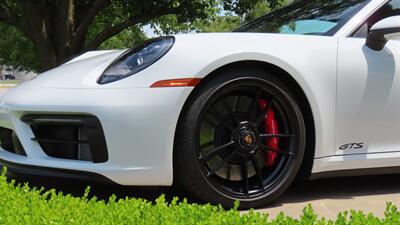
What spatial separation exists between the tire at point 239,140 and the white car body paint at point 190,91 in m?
0.09

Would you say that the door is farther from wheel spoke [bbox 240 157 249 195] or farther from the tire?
wheel spoke [bbox 240 157 249 195]

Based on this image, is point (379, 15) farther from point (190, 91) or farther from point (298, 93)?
point (190, 91)

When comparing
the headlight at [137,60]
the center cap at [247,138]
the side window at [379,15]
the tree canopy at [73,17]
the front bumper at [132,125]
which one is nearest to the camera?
the front bumper at [132,125]

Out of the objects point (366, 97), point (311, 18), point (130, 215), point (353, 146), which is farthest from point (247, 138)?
point (130, 215)

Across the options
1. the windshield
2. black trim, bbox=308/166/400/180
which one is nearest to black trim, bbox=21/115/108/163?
black trim, bbox=308/166/400/180

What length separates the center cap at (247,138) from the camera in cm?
331

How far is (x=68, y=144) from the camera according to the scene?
3.31m

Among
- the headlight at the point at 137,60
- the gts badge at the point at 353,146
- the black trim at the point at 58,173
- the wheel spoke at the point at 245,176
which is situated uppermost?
the headlight at the point at 137,60

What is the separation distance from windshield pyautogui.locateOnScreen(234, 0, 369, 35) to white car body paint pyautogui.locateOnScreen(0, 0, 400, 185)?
0.32ft

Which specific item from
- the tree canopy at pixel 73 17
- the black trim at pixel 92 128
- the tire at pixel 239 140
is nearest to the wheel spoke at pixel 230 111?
the tire at pixel 239 140

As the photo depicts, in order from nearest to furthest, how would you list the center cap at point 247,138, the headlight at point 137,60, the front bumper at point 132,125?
the front bumper at point 132,125 < the headlight at point 137,60 < the center cap at point 247,138

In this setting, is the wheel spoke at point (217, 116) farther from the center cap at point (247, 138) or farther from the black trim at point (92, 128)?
the black trim at point (92, 128)

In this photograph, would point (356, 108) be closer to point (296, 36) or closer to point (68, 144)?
point (296, 36)

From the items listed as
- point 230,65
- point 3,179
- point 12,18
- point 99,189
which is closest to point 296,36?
point 230,65
